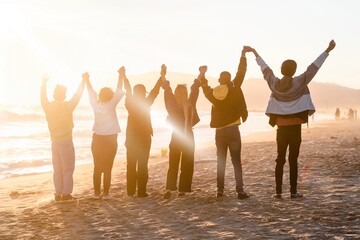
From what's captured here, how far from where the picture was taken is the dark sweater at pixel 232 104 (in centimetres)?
770

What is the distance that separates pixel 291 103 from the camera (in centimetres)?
727

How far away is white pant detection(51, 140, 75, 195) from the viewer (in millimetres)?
8172

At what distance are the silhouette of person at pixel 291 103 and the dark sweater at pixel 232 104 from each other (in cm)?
49

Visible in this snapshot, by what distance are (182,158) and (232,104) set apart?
4.64ft

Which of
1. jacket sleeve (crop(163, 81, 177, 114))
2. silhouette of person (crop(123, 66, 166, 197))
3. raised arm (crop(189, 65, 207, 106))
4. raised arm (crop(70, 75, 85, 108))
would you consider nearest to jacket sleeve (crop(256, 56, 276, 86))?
raised arm (crop(189, 65, 207, 106))

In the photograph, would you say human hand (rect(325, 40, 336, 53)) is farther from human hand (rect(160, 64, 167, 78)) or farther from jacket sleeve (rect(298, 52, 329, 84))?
human hand (rect(160, 64, 167, 78))

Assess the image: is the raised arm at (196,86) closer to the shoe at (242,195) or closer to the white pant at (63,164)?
the shoe at (242,195)

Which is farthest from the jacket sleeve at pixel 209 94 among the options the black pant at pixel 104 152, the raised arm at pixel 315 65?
the black pant at pixel 104 152

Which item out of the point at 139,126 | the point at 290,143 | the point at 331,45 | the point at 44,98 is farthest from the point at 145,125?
the point at 331,45

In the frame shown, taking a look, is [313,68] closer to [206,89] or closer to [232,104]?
[232,104]

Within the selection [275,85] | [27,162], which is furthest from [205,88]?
[27,162]

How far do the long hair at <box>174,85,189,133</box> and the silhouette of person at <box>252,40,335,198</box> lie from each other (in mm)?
1449

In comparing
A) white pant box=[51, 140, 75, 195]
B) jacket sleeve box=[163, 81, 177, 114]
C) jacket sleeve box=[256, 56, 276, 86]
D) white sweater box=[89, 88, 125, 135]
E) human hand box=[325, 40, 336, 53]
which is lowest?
white pant box=[51, 140, 75, 195]

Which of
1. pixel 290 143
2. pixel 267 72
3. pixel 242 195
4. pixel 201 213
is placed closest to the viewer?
pixel 201 213
